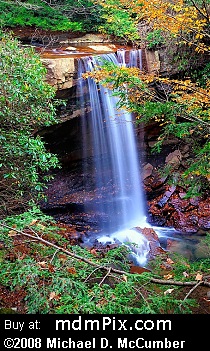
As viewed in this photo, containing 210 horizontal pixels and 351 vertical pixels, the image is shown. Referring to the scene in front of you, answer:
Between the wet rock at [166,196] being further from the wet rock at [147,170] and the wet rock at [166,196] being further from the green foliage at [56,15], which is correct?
the green foliage at [56,15]

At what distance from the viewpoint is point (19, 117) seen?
5.16m

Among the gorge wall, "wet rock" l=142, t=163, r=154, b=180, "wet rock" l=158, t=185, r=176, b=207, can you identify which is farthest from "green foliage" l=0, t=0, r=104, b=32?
"wet rock" l=158, t=185, r=176, b=207

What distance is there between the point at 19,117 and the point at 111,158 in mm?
5551

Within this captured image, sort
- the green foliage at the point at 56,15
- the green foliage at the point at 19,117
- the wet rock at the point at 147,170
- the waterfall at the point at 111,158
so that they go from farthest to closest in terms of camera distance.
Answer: the green foliage at the point at 56,15, the wet rock at the point at 147,170, the waterfall at the point at 111,158, the green foliage at the point at 19,117

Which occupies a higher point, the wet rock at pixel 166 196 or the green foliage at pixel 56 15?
the green foliage at pixel 56 15

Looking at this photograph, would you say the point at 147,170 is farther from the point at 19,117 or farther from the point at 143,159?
the point at 19,117

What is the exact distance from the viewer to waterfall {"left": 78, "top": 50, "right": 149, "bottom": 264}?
898 centimetres

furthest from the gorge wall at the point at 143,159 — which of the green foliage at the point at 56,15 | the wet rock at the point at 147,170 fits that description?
the green foliage at the point at 56,15

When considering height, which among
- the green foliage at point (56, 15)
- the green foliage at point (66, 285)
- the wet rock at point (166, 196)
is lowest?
the green foliage at point (66, 285)

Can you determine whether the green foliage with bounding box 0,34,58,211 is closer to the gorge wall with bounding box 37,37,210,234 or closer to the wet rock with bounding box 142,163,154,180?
the gorge wall with bounding box 37,37,210,234

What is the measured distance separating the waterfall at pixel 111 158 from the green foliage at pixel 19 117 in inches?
134

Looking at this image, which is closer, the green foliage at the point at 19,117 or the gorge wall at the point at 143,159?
the green foliage at the point at 19,117

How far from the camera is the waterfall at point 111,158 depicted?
29.5 ft
